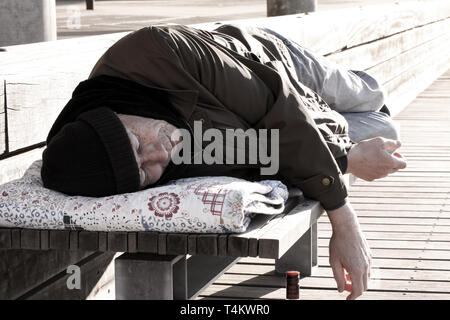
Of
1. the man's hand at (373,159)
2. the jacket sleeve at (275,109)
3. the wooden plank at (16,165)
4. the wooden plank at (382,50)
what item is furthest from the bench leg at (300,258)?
the wooden plank at (382,50)

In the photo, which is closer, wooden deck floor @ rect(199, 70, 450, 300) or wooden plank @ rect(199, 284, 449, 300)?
wooden plank @ rect(199, 284, 449, 300)

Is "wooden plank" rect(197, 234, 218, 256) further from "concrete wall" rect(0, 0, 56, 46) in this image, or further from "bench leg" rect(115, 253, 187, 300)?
"concrete wall" rect(0, 0, 56, 46)

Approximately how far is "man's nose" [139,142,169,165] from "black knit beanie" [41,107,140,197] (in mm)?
92

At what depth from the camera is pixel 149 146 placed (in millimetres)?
2654

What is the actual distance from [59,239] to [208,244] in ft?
1.27

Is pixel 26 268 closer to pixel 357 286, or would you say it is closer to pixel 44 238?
pixel 44 238

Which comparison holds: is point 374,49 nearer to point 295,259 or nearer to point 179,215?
point 295,259

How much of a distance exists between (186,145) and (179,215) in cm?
41

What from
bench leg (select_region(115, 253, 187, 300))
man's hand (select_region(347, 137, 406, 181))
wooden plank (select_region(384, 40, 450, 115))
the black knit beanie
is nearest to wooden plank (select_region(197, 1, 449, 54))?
wooden plank (select_region(384, 40, 450, 115))

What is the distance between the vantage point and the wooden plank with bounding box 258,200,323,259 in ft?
7.77

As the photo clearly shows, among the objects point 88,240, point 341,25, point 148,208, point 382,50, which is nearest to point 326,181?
point 148,208

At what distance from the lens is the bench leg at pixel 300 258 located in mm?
3844

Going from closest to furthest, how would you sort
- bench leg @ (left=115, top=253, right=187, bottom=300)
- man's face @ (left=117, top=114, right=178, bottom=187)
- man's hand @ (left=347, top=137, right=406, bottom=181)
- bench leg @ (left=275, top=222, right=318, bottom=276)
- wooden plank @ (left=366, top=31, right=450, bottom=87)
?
bench leg @ (left=115, top=253, right=187, bottom=300) < man's face @ (left=117, top=114, right=178, bottom=187) < man's hand @ (left=347, top=137, right=406, bottom=181) < bench leg @ (left=275, top=222, right=318, bottom=276) < wooden plank @ (left=366, top=31, right=450, bottom=87)
